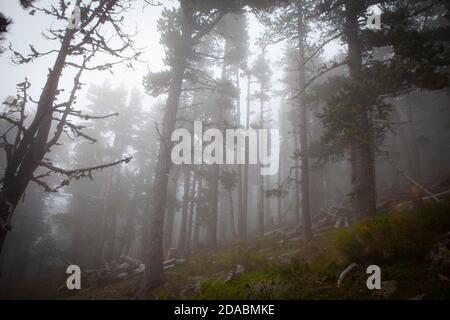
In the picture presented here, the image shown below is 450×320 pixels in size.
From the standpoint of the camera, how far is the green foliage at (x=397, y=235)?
601 cm

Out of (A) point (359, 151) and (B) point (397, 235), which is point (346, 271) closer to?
(B) point (397, 235)

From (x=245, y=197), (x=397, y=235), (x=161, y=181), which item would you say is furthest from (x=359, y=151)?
(x=245, y=197)

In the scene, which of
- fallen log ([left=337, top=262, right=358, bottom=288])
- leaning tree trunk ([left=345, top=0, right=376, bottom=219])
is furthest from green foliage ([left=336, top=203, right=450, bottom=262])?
leaning tree trunk ([left=345, top=0, right=376, bottom=219])

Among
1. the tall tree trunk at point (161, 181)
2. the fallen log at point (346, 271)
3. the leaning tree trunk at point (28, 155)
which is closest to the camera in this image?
the leaning tree trunk at point (28, 155)

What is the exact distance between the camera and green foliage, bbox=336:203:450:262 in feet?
19.7

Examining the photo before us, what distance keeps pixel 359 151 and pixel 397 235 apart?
4144mm

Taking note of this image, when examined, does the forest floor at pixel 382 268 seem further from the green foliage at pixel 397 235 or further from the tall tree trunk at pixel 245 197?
the tall tree trunk at pixel 245 197

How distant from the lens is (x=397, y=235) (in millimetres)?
6168

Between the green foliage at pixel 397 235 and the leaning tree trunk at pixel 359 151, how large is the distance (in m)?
2.30

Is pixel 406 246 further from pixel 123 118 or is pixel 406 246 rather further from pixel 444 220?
pixel 123 118

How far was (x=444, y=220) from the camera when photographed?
6.30 metres

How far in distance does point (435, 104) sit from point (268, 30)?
2843 centimetres

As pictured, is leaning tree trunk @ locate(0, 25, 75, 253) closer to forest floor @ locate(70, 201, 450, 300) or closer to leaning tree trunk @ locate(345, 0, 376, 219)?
forest floor @ locate(70, 201, 450, 300)

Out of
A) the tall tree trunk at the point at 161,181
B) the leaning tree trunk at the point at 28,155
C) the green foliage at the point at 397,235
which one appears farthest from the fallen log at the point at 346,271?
the tall tree trunk at the point at 161,181
